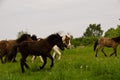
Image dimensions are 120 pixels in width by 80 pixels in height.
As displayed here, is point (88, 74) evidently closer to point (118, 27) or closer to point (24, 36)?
point (24, 36)

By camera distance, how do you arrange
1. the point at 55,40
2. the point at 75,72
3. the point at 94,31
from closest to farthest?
the point at 75,72, the point at 55,40, the point at 94,31

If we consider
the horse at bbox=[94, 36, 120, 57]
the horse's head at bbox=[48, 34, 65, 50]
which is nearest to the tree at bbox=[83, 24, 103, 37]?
the horse at bbox=[94, 36, 120, 57]

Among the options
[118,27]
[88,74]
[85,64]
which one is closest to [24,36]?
[85,64]

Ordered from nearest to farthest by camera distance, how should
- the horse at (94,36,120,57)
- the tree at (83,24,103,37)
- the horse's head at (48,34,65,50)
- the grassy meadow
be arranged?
the grassy meadow
the horse's head at (48,34,65,50)
the horse at (94,36,120,57)
the tree at (83,24,103,37)

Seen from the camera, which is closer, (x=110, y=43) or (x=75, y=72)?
(x=75, y=72)

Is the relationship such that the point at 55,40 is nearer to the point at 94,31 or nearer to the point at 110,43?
the point at 110,43

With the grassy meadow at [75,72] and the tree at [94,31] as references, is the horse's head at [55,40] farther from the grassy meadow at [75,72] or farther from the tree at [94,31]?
the tree at [94,31]

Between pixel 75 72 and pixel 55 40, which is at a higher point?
pixel 55 40

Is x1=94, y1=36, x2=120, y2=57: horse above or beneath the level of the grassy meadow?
above

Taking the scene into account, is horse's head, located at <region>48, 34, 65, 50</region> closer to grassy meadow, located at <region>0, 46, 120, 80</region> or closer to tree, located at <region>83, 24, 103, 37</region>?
grassy meadow, located at <region>0, 46, 120, 80</region>

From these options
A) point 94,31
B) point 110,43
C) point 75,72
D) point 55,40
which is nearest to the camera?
point 75,72

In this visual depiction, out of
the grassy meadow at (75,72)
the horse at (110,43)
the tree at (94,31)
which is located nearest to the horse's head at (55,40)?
the grassy meadow at (75,72)

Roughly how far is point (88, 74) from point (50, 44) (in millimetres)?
3203

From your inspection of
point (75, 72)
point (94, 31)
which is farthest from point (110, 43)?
point (94, 31)
